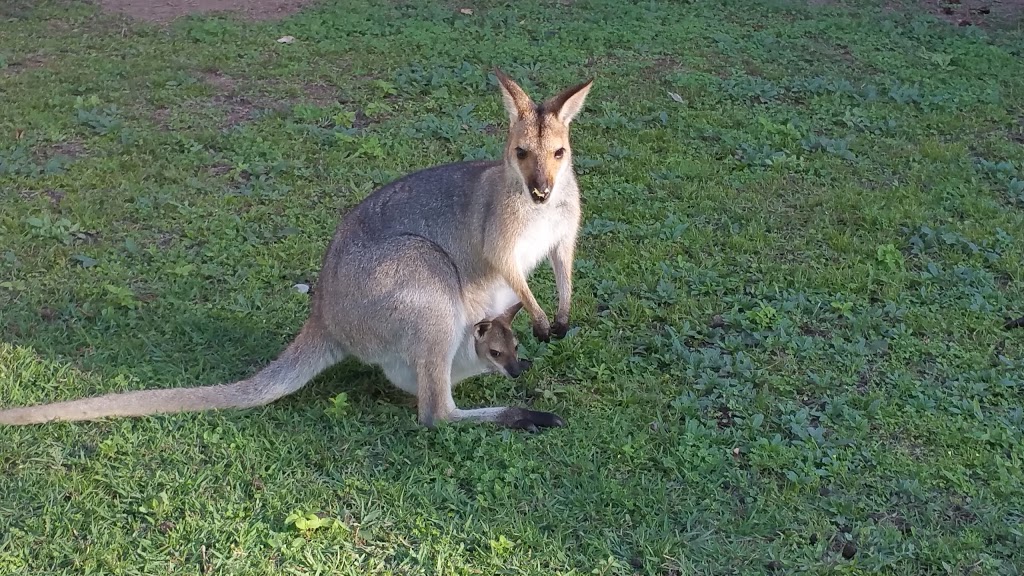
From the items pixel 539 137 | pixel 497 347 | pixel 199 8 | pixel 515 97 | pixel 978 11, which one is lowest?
pixel 199 8

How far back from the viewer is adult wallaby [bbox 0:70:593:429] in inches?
137

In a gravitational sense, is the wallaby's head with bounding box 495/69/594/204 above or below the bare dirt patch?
above

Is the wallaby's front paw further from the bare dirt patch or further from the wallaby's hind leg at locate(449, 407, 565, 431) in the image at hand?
the bare dirt patch

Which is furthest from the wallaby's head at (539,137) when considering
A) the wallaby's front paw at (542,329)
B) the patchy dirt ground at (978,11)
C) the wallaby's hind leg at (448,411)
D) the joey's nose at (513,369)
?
the patchy dirt ground at (978,11)

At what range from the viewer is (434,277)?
359 centimetres

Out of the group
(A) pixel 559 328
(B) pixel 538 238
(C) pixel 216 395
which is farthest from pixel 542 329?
(C) pixel 216 395

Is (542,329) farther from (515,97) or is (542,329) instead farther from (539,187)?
(515,97)

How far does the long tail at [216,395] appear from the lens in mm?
3350

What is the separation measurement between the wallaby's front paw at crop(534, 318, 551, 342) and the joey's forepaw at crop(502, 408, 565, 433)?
1.25 ft

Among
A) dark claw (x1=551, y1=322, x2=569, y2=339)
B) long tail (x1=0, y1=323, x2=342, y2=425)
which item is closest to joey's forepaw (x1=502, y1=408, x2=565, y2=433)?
dark claw (x1=551, y1=322, x2=569, y2=339)

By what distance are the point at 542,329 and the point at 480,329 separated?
10.1 inches

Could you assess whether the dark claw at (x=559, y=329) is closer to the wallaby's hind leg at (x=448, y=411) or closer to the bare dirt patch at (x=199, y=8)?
the wallaby's hind leg at (x=448, y=411)

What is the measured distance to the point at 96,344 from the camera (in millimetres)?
4004

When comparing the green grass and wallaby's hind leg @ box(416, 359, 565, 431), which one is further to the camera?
wallaby's hind leg @ box(416, 359, 565, 431)
